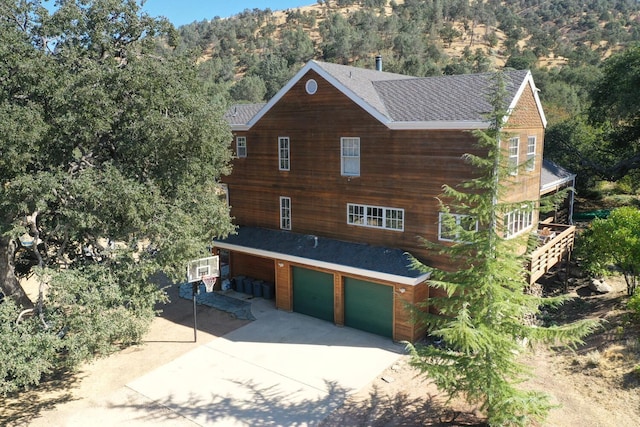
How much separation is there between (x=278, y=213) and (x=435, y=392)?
35.8ft

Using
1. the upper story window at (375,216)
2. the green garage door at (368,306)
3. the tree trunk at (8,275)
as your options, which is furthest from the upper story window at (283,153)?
the tree trunk at (8,275)

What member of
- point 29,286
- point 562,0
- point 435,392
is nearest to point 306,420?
point 435,392

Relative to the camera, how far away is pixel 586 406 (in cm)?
1231

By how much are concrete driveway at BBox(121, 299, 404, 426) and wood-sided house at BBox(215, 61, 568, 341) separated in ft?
4.81

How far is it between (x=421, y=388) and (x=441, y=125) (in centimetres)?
863

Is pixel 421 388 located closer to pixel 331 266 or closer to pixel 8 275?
pixel 331 266

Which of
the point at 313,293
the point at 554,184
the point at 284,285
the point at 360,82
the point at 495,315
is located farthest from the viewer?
the point at 554,184

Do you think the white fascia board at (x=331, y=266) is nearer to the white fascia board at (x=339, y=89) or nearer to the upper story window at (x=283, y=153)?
the upper story window at (x=283, y=153)

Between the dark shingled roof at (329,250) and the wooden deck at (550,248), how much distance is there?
4.96 metres

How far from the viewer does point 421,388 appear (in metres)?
13.4

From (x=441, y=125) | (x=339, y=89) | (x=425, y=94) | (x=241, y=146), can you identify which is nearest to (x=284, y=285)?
(x=241, y=146)

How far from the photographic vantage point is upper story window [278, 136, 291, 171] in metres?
20.2

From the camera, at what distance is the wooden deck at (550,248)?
17.8 meters

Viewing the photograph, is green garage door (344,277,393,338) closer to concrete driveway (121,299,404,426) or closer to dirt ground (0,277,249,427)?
concrete driveway (121,299,404,426)
